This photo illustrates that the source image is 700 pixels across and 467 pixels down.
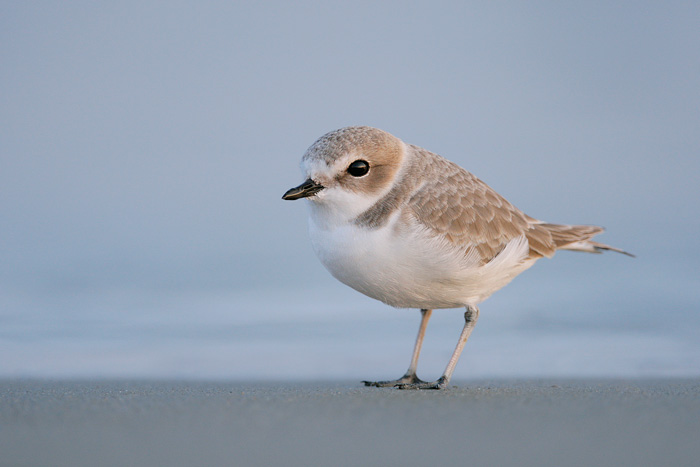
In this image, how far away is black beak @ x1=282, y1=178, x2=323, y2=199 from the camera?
18.9 ft

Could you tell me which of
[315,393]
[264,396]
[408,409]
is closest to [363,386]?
[315,393]

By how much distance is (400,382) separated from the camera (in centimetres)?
644

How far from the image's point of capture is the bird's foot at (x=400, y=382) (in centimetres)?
636

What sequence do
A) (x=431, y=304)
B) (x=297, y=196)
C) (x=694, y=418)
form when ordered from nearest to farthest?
1. (x=694, y=418)
2. (x=297, y=196)
3. (x=431, y=304)

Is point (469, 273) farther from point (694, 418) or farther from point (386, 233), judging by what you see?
point (694, 418)

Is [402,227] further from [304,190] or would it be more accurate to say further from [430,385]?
[430,385]

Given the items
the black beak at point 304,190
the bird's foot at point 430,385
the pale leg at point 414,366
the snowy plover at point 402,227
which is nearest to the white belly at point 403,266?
the snowy plover at point 402,227

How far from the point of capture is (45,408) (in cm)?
474

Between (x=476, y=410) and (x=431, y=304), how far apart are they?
1.61 m

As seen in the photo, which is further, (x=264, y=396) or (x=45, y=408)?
(x=264, y=396)

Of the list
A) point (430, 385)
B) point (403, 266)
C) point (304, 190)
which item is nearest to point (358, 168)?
point (304, 190)

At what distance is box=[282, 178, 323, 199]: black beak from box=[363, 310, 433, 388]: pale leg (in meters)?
1.77

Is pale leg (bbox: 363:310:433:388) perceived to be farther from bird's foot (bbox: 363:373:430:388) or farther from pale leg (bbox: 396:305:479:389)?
pale leg (bbox: 396:305:479:389)

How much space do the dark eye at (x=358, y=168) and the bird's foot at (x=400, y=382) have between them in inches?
75.0
